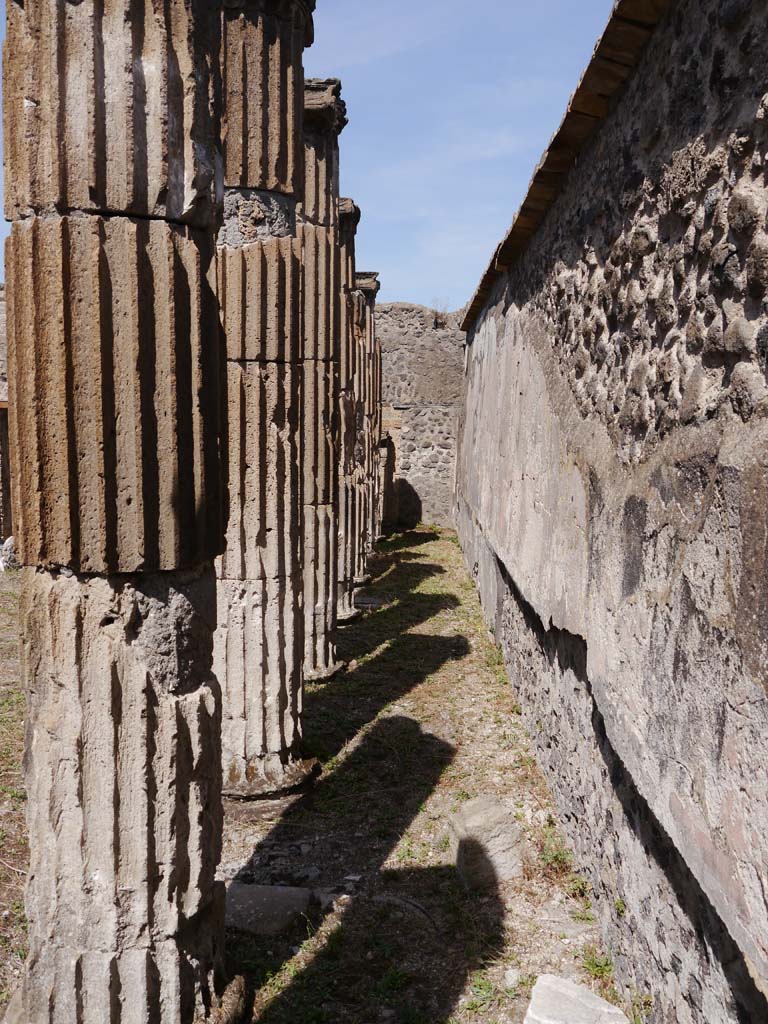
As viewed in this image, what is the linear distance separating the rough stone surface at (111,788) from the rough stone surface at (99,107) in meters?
1.17

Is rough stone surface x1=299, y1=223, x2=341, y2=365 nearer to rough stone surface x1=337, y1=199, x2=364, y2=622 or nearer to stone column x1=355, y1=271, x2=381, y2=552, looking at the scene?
rough stone surface x1=337, y1=199, x2=364, y2=622

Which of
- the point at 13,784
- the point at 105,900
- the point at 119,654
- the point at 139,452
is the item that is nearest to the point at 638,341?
the point at 139,452

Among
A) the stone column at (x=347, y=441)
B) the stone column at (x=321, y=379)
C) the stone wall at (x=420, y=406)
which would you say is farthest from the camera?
the stone wall at (x=420, y=406)

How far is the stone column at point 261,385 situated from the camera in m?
4.71

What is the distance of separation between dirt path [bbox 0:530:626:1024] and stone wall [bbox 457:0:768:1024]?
320mm

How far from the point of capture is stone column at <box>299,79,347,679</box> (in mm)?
7090

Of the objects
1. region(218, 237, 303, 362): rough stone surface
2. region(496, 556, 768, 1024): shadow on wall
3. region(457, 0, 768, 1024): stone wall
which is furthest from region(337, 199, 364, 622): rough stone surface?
region(457, 0, 768, 1024): stone wall

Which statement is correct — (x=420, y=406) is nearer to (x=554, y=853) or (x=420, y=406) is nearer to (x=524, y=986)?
(x=554, y=853)

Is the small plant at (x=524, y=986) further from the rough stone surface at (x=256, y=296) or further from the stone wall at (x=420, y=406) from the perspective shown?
the stone wall at (x=420, y=406)

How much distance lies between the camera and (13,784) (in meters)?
5.02

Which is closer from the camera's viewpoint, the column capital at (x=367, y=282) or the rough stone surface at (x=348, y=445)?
the rough stone surface at (x=348, y=445)

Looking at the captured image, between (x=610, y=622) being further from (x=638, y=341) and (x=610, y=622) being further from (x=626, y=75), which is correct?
(x=626, y=75)

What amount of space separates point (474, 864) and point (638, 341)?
2.63m

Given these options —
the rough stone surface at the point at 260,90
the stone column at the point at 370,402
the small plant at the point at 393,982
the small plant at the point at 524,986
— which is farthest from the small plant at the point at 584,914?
the stone column at the point at 370,402
